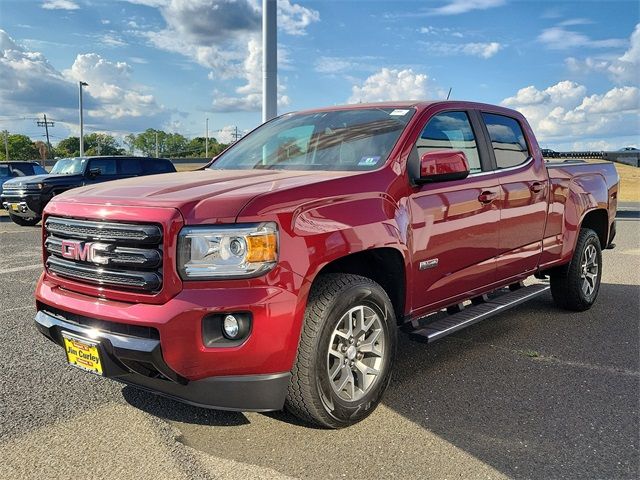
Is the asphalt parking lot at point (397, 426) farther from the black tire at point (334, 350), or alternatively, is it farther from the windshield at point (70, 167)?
the windshield at point (70, 167)

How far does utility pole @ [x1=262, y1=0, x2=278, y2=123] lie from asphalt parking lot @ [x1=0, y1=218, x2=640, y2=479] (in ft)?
36.1

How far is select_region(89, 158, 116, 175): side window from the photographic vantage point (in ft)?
49.8

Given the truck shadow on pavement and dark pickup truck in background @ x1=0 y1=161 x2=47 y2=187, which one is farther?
dark pickup truck in background @ x1=0 y1=161 x2=47 y2=187

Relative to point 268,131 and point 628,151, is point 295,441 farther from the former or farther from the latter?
point 628,151

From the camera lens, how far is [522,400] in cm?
361

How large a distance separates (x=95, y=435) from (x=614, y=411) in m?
3.02

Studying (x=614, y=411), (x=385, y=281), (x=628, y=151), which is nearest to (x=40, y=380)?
(x=385, y=281)

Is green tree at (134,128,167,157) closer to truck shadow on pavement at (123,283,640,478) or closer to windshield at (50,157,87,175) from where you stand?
windshield at (50,157,87,175)

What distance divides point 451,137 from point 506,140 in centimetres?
89

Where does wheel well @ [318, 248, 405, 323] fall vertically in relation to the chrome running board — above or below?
above

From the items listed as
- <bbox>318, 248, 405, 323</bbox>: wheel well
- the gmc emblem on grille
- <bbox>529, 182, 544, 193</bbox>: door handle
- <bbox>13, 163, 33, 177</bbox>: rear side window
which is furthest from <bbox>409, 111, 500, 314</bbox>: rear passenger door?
<bbox>13, 163, 33, 177</bbox>: rear side window

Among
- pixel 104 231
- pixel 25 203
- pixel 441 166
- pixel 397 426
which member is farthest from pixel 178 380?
pixel 25 203

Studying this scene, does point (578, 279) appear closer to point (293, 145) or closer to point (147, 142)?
point (293, 145)

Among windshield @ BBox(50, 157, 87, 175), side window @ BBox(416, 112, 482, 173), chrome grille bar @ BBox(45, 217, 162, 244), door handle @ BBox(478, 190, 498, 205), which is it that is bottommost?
chrome grille bar @ BBox(45, 217, 162, 244)
